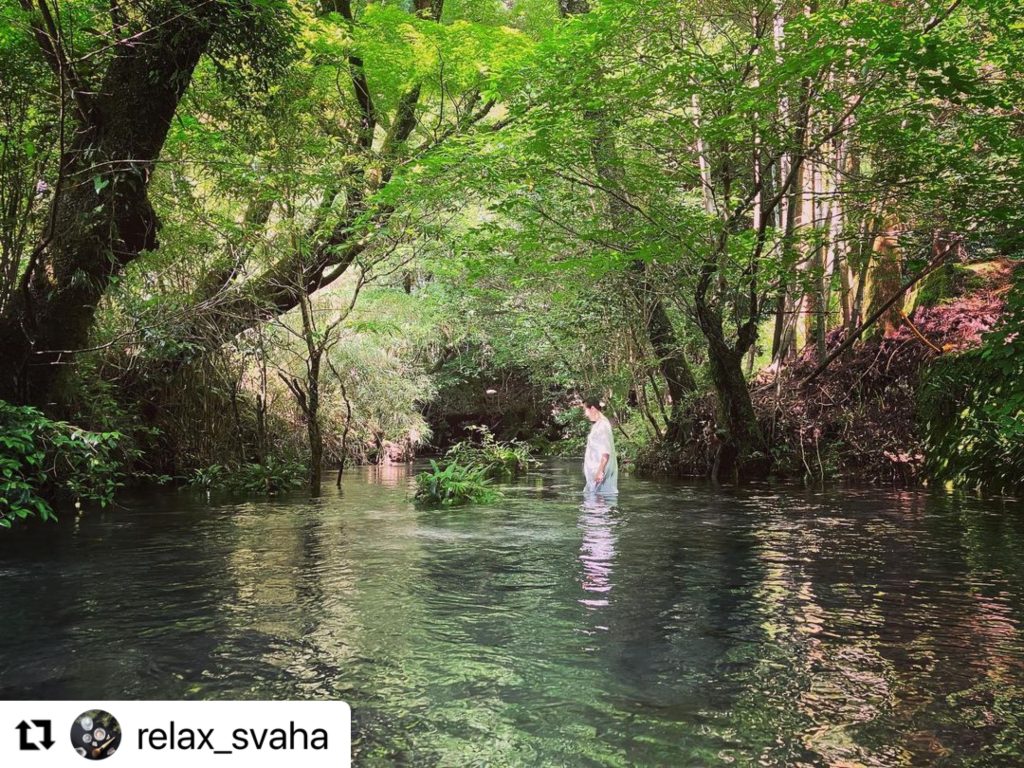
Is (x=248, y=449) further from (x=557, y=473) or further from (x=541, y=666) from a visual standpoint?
(x=541, y=666)

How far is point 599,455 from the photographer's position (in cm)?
1252

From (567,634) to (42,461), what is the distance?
749 centimetres

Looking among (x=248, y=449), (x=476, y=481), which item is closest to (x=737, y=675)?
(x=476, y=481)

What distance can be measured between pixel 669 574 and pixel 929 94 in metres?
6.84

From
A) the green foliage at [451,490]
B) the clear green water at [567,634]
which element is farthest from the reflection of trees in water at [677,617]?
the green foliage at [451,490]

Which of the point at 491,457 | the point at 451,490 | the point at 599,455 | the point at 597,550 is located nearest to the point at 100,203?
the point at 451,490

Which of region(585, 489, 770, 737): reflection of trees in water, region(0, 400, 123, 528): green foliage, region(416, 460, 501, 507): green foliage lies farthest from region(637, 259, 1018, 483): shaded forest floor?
region(0, 400, 123, 528): green foliage

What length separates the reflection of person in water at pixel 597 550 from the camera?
589 centimetres

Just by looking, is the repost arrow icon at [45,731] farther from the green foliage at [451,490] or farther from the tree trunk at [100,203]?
the green foliage at [451,490]

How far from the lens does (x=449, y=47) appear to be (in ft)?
41.2

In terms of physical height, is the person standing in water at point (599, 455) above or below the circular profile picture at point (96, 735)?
above

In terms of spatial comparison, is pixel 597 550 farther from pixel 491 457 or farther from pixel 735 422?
pixel 491 457

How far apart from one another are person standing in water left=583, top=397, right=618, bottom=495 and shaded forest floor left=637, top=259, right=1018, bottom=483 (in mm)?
4587

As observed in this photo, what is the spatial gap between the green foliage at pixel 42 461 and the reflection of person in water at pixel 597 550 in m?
5.13
